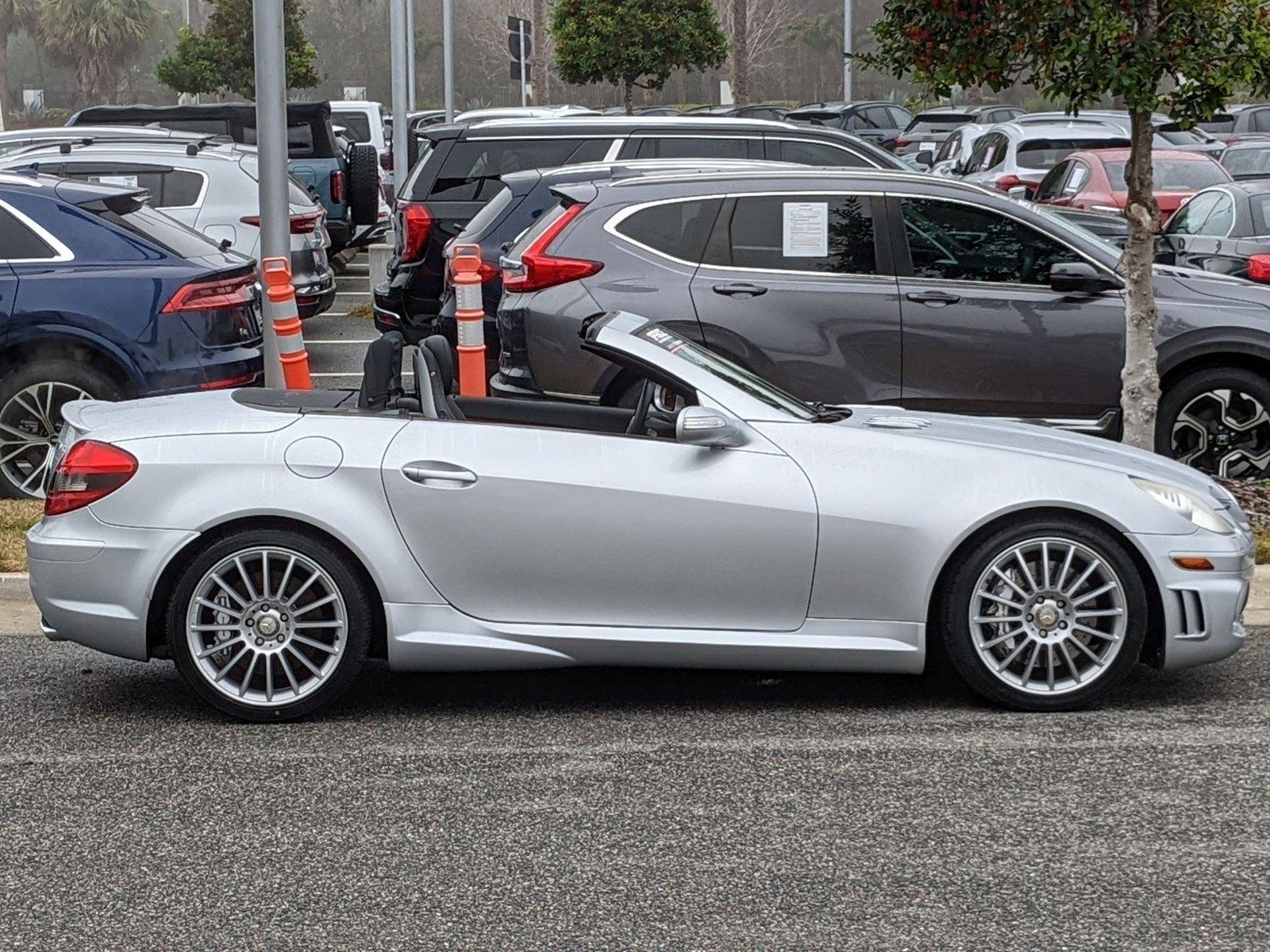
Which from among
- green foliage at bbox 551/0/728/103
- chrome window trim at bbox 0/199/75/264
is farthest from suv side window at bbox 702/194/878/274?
green foliage at bbox 551/0/728/103

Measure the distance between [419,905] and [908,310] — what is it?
5672 millimetres

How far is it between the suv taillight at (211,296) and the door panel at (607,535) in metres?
3.91

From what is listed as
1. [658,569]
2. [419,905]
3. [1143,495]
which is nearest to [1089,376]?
[1143,495]

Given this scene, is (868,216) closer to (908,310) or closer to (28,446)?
(908,310)

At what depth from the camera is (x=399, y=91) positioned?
21.5m

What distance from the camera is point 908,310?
9484 millimetres

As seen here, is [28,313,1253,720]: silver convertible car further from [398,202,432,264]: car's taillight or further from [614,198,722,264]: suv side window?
[398,202,432,264]: car's taillight

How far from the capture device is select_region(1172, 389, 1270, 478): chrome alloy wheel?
32.1ft

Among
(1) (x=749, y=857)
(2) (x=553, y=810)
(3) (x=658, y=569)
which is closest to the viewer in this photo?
(1) (x=749, y=857)

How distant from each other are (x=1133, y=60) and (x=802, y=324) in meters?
2.03

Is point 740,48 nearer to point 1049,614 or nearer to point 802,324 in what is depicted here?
point 802,324

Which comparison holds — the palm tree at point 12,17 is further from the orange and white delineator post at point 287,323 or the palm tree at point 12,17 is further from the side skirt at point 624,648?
the side skirt at point 624,648

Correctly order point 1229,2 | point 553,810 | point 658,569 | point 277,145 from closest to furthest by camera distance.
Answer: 1. point 553,810
2. point 658,569
3. point 1229,2
4. point 277,145

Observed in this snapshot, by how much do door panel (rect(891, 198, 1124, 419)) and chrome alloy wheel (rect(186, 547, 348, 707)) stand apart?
435 centimetres
